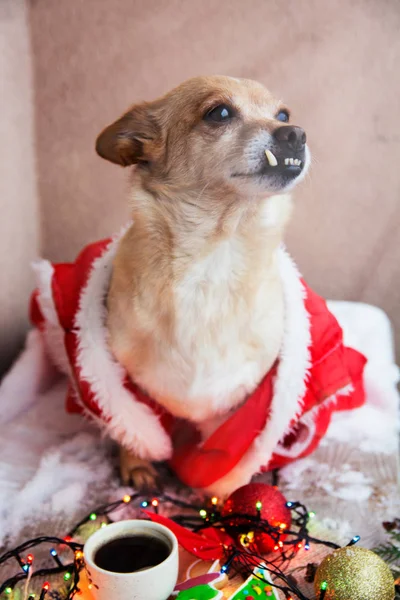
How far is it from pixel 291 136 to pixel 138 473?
2.31ft

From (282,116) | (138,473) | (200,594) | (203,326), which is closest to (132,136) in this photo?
(282,116)

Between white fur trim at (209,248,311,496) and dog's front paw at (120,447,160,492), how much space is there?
0.12m

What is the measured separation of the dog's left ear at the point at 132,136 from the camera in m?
0.99

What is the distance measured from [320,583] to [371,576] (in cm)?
7

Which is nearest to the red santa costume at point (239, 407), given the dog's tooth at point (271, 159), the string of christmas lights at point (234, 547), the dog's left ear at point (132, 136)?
the string of christmas lights at point (234, 547)

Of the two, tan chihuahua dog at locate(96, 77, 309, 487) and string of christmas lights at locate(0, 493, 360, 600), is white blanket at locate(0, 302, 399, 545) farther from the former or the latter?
tan chihuahua dog at locate(96, 77, 309, 487)

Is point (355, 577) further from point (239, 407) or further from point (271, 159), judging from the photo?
point (271, 159)

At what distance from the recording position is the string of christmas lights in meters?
0.78

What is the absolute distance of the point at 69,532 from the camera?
3.00 ft

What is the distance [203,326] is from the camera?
953mm

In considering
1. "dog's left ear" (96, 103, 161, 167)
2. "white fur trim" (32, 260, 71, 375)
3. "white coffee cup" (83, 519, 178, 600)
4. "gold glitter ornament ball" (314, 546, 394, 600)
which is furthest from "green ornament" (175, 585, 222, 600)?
"dog's left ear" (96, 103, 161, 167)

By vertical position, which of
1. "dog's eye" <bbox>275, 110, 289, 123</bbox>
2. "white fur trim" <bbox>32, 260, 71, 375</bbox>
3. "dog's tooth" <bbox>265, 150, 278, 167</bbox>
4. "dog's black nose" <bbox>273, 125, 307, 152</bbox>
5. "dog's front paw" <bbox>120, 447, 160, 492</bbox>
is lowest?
"dog's front paw" <bbox>120, 447, 160, 492</bbox>

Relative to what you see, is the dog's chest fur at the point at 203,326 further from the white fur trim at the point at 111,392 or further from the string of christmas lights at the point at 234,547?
the string of christmas lights at the point at 234,547

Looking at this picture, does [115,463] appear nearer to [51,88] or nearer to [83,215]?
[83,215]
